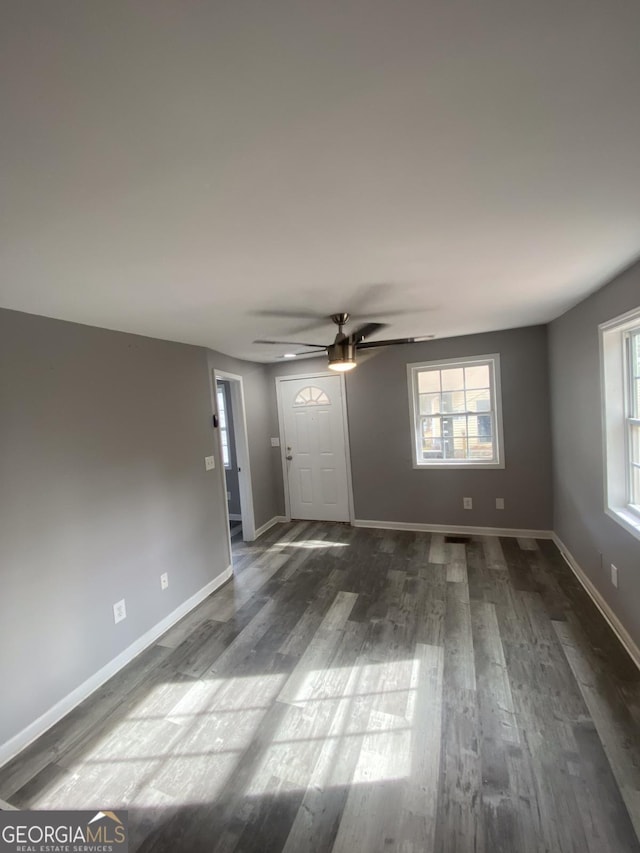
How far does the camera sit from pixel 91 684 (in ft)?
7.25

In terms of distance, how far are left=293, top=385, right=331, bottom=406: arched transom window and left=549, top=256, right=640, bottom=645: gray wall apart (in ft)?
8.41

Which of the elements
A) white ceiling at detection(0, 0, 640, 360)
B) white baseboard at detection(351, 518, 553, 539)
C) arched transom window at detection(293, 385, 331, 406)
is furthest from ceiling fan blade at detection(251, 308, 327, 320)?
white baseboard at detection(351, 518, 553, 539)

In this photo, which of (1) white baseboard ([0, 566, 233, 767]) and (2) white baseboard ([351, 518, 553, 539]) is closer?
(1) white baseboard ([0, 566, 233, 767])

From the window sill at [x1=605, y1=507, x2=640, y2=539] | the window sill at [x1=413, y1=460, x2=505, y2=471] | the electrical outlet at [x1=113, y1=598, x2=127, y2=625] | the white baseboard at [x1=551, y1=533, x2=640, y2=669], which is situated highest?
the window sill at [x1=413, y1=460, x2=505, y2=471]

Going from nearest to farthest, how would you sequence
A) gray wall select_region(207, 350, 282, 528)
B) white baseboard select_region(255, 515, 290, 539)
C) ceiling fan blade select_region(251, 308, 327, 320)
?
ceiling fan blade select_region(251, 308, 327, 320) < gray wall select_region(207, 350, 282, 528) < white baseboard select_region(255, 515, 290, 539)

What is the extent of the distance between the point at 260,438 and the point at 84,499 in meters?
2.65

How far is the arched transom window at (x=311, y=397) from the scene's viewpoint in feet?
15.6

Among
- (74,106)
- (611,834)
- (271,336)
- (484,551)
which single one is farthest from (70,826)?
(484,551)

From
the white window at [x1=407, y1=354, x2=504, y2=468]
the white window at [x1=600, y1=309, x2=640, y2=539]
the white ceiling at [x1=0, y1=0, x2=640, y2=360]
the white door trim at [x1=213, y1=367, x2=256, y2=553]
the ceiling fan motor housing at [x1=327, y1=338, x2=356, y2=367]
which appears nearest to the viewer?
the white ceiling at [x1=0, y1=0, x2=640, y2=360]

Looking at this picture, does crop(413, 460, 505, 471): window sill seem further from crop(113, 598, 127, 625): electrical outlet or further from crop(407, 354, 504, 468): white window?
crop(113, 598, 127, 625): electrical outlet

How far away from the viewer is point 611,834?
1.31 meters

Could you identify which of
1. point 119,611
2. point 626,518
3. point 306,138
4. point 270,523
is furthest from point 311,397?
point 306,138

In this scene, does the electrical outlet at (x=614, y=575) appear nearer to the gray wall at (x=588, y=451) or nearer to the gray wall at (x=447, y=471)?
the gray wall at (x=588, y=451)

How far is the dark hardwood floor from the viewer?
1388 mm
